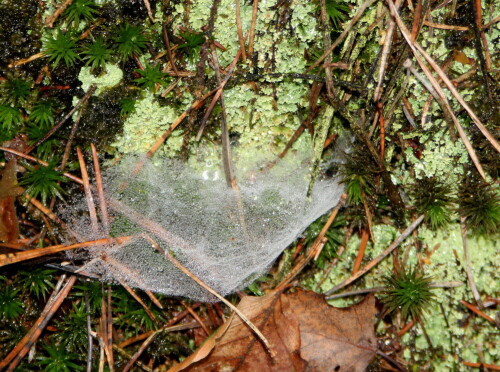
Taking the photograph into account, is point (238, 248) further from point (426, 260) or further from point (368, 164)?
point (426, 260)

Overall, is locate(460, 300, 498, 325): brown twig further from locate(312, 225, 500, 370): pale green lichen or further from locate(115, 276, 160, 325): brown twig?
locate(115, 276, 160, 325): brown twig

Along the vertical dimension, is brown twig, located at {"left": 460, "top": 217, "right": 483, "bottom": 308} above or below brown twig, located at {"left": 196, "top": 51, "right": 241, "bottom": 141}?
below

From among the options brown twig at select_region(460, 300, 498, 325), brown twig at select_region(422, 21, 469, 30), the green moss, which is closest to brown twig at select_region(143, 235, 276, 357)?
the green moss

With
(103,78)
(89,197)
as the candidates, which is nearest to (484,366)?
(89,197)

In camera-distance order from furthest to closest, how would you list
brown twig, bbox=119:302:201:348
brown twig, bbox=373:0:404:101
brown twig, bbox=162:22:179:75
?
brown twig, bbox=119:302:201:348
brown twig, bbox=162:22:179:75
brown twig, bbox=373:0:404:101

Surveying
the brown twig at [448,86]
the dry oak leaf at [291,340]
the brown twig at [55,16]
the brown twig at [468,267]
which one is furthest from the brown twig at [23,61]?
the brown twig at [468,267]

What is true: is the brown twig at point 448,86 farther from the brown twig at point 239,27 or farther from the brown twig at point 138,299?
the brown twig at point 138,299

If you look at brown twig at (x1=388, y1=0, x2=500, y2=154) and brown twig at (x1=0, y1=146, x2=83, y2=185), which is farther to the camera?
brown twig at (x1=0, y1=146, x2=83, y2=185)

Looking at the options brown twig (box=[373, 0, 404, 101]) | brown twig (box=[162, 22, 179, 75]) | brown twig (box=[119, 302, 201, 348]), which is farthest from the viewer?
brown twig (box=[119, 302, 201, 348])
